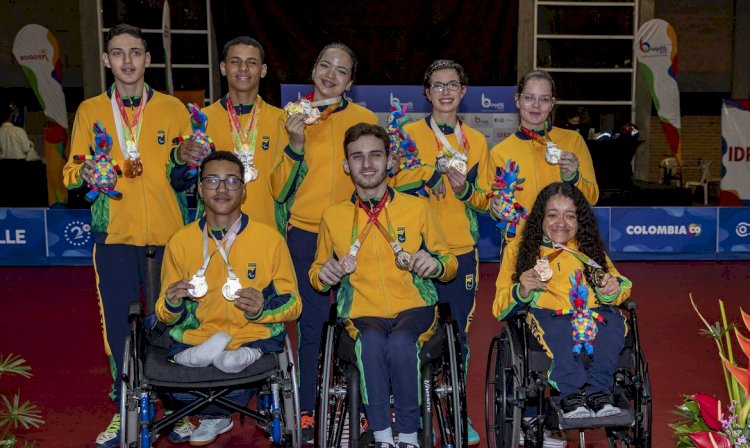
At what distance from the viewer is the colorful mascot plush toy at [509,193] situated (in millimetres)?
3580

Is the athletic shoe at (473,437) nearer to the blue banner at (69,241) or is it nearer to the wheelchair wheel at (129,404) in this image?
the wheelchair wheel at (129,404)

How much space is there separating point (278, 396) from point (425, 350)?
590 mm

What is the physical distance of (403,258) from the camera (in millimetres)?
3268

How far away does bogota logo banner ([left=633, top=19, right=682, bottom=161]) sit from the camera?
37.1 feet

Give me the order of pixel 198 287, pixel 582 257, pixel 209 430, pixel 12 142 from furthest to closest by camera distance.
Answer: pixel 12 142
pixel 209 430
pixel 582 257
pixel 198 287

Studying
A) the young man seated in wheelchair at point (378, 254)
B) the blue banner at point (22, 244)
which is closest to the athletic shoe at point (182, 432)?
the young man seated in wheelchair at point (378, 254)

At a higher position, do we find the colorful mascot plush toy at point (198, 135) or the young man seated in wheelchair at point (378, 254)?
the colorful mascot plush toy at point (198, 135)

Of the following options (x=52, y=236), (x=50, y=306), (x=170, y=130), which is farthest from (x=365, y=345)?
(x=52, y=236)

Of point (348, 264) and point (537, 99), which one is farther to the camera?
point (537, 99)

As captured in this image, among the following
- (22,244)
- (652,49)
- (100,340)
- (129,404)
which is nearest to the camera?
(129,404)

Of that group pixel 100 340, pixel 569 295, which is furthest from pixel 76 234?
pixel 569 295

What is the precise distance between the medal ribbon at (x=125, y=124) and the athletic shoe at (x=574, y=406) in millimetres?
2050

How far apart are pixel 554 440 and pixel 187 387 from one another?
1.67 meters

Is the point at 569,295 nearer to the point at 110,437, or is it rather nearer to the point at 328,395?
the point at 328,395
